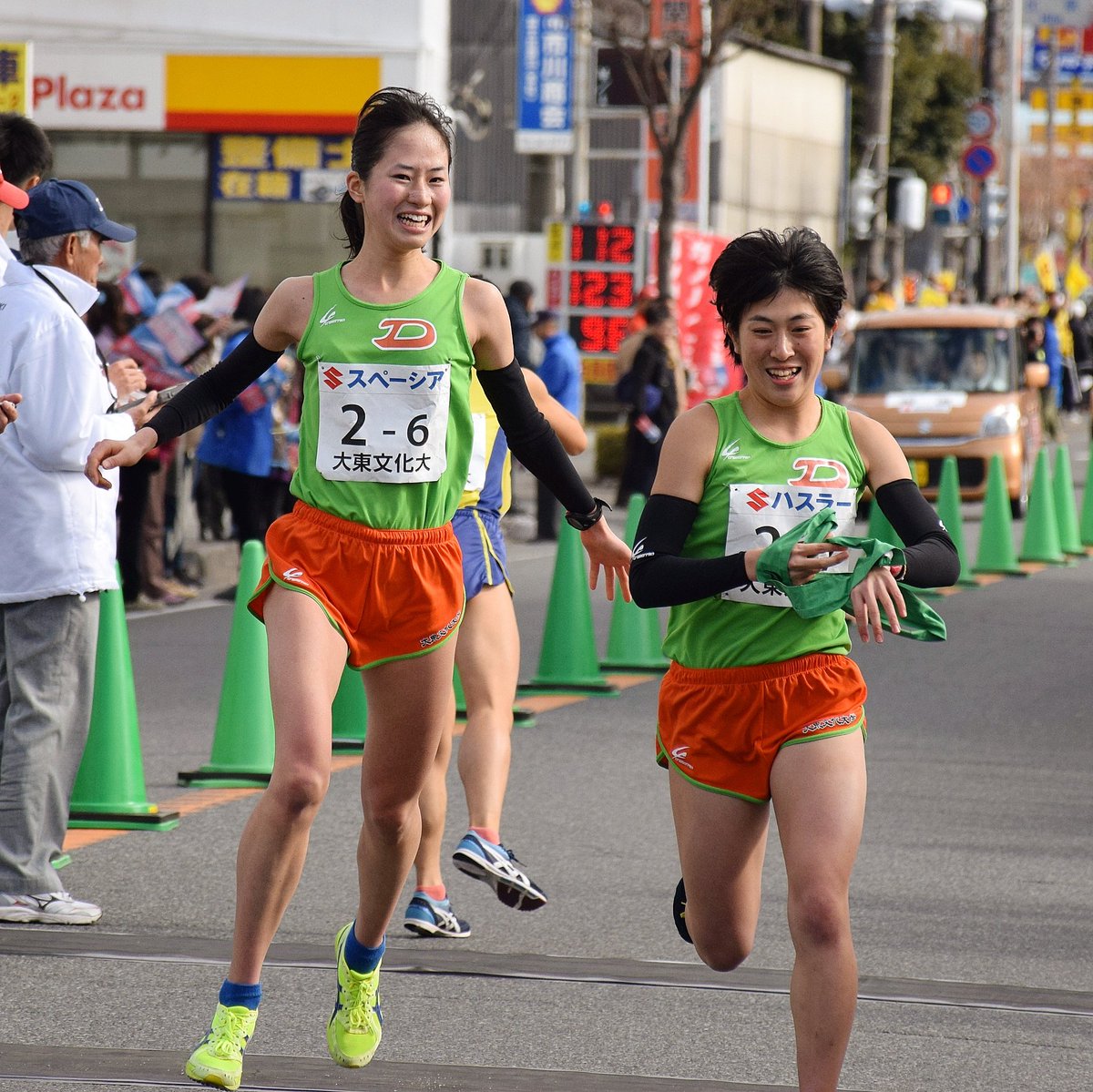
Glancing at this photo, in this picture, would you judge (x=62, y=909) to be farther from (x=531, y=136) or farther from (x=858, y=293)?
(x=858, y=293)

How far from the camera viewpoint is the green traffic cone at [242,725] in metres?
8.52

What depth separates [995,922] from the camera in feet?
21.4

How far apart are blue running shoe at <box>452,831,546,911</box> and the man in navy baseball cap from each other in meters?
2.04

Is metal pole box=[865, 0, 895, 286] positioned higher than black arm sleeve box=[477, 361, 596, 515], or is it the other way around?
metal pole box=[865, 0, 895, 286]

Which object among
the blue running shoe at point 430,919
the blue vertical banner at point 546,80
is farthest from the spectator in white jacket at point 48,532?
the blue vertical banner at point 546,80

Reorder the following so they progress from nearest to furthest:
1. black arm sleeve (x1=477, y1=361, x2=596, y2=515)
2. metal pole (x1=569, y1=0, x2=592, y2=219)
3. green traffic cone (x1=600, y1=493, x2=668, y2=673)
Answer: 1. black arm sleeve (x1=477, y1=361, x2=596, y2=515)
2. green traffic cone (x1=600, y1=493, x2=668, y2=673)
3. metal pole (x1=569, y1=0, x2=592, y2=219)

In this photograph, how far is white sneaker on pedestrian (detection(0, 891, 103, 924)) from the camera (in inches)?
246

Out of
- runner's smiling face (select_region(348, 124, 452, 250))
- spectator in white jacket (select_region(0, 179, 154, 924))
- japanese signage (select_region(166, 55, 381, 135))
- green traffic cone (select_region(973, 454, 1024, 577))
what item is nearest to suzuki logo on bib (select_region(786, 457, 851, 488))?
runner's smiling face (select_region(348, 124, 452, 250))

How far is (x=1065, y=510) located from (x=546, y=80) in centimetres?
1205

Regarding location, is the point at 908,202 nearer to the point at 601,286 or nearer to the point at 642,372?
the point at 601,286

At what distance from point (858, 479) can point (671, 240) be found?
871 inches

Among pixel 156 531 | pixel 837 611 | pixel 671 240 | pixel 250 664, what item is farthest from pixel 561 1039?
pixel 671 240

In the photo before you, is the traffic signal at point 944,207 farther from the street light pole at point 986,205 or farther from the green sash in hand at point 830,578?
the green sash in hand at point 830,578

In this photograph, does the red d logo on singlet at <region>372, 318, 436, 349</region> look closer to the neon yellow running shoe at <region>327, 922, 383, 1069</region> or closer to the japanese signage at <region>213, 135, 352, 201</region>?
the neon yellow running shoe at <region>327, 922, 383, 1069</region>
